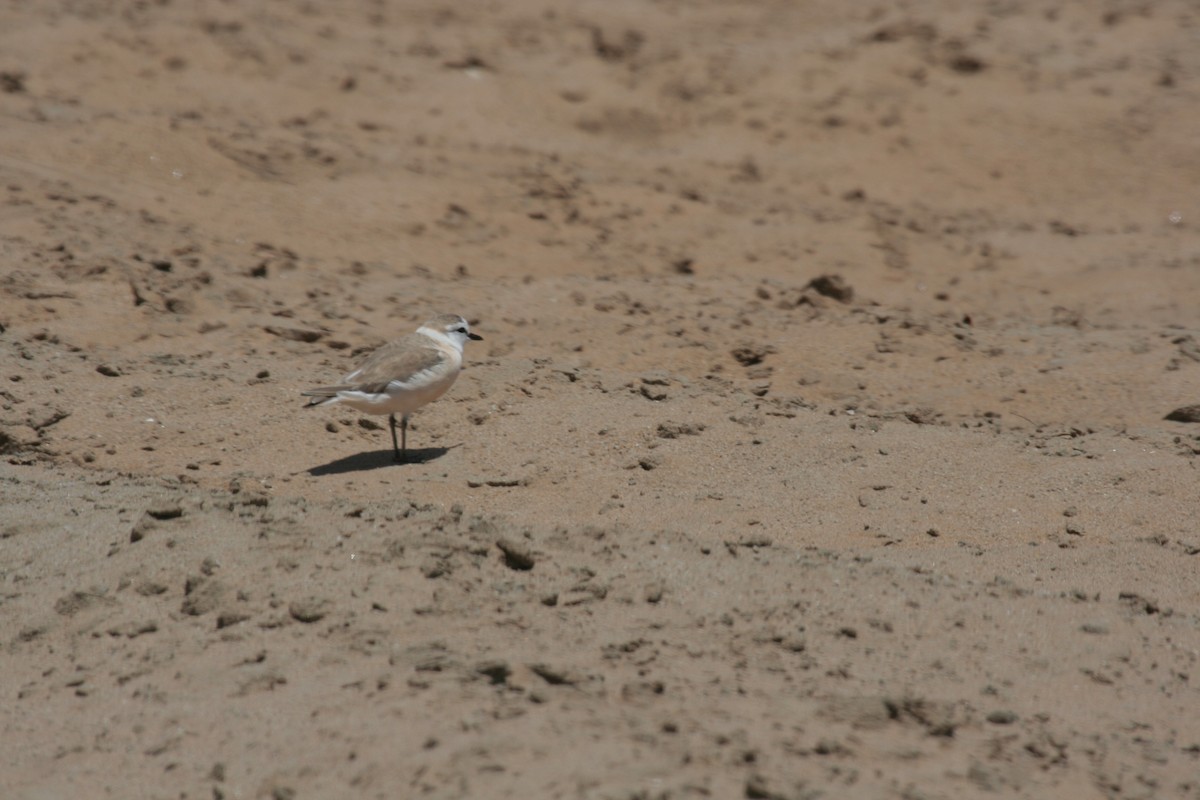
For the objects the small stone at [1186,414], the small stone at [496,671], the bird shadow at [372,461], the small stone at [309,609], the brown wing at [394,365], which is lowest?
the small stone at [1186,414]

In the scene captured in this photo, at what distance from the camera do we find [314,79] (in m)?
14.1

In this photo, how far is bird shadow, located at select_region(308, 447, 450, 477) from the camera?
7.33 metres

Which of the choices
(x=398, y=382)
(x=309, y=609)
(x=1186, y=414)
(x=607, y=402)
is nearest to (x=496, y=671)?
(x=309, y=609)

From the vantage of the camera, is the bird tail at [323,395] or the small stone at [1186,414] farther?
the small stone at [1186,414]

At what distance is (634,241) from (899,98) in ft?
16.0

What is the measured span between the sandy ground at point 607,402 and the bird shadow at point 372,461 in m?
0.05

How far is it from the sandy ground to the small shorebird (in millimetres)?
361

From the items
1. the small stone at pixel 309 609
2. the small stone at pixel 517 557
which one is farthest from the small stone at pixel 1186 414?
the small stone at pixel 309 609

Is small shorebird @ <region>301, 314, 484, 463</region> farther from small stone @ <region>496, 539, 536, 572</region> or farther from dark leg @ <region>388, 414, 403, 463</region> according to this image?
small stone @ <region>496, 539, 536, 572</region>

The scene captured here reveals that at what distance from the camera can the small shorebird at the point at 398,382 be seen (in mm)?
7395

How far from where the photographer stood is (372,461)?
7.53 metres

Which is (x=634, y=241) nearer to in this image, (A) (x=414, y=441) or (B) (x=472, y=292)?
(B) (x=472, y=292)

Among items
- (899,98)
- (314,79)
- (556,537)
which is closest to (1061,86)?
(899,98)

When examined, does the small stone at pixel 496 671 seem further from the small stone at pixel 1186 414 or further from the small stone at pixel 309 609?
the small stone at pixel 1186 414
